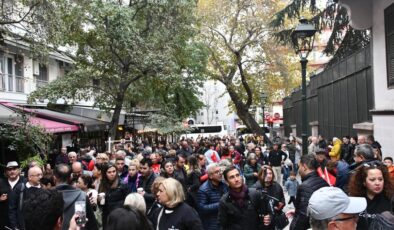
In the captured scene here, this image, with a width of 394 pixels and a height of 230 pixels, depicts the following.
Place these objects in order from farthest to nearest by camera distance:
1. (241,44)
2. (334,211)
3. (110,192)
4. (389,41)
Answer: (241,44)
(389,41)
(110,192)
(334,211)

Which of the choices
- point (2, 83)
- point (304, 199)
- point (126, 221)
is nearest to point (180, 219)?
point (126, 221)

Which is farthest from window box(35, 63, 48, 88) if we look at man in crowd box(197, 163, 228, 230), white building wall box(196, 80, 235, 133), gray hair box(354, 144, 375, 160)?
white building wall box(196, 80, 235, 133)

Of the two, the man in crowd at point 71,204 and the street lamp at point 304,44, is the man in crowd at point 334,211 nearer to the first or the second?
the man in crowd at point 71,204

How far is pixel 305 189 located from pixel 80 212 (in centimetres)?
265

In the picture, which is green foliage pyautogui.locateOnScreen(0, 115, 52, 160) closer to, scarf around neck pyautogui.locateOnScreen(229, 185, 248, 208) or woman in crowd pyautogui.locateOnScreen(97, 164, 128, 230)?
woman in crowd pyautogui.locateOnScreen(97, 164, 128, 230)

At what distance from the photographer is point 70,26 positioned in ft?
57.3

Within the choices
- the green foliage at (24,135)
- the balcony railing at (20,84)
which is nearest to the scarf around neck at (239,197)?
the green foliage at (24,135)

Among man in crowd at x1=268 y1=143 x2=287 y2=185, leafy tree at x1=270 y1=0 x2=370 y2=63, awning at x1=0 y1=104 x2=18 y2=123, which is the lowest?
man in crowd at x1=268 y1=143 x2=287 y2=185

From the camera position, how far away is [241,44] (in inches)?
1282

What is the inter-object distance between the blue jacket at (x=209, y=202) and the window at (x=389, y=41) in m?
7.06

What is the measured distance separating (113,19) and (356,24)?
8.89 m

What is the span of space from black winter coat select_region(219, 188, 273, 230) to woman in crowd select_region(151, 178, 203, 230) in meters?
0.73

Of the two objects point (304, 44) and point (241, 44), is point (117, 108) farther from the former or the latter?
point (241, 44)

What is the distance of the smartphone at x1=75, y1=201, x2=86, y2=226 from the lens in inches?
167
